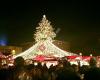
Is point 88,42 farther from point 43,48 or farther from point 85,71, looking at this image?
point 85,71

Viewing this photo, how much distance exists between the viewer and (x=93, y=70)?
8312 millimetres

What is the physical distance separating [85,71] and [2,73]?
1992 millimetres

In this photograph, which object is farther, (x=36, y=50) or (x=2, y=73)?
(x=36, y=50)

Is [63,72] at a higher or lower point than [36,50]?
lower

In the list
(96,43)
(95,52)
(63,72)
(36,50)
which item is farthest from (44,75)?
(96,43)

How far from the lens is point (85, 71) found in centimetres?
860

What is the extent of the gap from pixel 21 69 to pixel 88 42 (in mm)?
60678

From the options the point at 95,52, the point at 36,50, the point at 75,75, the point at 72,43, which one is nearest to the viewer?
the point at 75,75

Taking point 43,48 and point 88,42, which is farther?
point 88,42

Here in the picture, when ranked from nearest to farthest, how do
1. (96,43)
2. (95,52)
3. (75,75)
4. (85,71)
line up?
(75,75)
(85,71)
(95,52)
(96,43)

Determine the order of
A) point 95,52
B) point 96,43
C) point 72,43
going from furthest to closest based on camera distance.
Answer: point 72,43, point 96,43, point 95,52

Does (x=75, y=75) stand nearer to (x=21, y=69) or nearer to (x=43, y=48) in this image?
(x=21, y=69)

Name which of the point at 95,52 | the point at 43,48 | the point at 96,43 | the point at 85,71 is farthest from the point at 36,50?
the point at 96,43

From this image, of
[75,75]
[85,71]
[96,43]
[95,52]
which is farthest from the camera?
[96,43]
